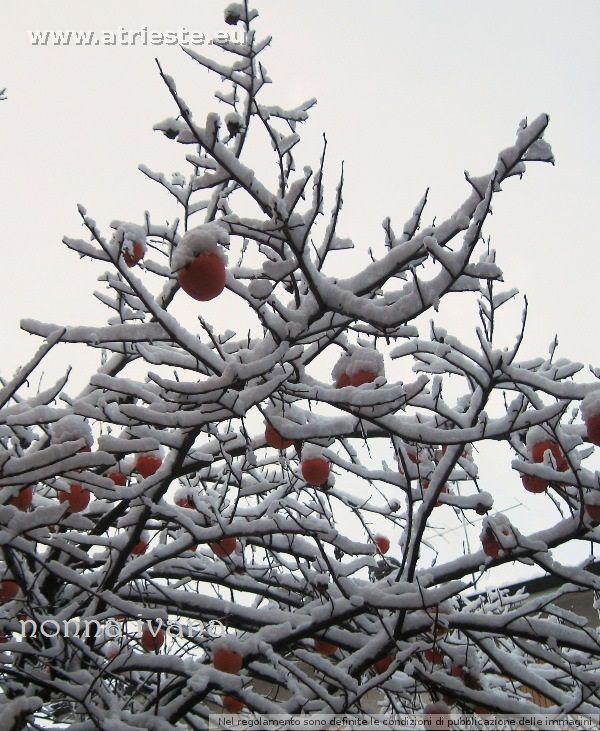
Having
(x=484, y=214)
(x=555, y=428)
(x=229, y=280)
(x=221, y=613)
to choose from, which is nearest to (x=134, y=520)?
(x=221, y=613)

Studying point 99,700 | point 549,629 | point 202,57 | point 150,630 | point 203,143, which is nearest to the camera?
point 203,143

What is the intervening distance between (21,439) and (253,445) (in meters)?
1.22

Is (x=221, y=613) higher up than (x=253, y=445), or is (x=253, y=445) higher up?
(x=253, y=445)

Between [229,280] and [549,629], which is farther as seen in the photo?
[549,629]

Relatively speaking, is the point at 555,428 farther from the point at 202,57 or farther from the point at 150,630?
the point at 150,630

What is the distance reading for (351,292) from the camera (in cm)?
230

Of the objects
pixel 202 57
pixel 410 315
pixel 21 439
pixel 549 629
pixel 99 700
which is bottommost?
pixel 99 700

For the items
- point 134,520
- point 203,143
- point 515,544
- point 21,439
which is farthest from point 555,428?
point 21,439

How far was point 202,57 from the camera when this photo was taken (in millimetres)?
2732

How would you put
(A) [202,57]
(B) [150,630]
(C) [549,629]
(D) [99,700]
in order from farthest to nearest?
1. (B) [150,630]
2. (D) [99,700]
3. (C) [549,629]
4. (A) [202,57]

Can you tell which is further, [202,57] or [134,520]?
[134,520]

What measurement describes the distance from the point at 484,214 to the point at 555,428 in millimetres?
1075

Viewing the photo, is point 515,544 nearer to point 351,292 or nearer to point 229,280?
point 351,292

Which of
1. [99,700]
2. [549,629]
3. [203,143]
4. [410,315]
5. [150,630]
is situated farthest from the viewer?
[150,630]
